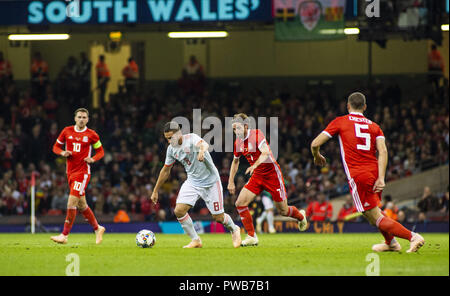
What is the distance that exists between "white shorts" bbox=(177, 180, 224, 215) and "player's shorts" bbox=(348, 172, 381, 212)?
2909 millimetres

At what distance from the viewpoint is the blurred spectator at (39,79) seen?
3325 centimetres

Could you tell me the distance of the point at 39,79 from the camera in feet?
109

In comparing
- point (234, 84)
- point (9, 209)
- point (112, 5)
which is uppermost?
point (112, 5)

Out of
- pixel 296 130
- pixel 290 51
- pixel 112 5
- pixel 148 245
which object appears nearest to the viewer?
pixel 148 245

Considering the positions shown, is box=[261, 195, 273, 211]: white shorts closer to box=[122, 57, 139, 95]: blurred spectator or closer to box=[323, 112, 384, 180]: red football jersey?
box=[122, 57, 139, 95]: blurred spectator

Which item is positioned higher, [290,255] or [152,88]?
[152,88]

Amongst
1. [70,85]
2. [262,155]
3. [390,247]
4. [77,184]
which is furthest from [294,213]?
[70,85]

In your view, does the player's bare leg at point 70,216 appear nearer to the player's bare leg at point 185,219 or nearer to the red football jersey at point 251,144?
the player's bare leg at point 185,219

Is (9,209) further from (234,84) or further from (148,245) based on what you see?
(148,245)

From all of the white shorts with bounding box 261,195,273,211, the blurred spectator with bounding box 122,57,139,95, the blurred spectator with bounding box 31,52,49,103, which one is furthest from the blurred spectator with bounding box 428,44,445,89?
the blurred spectator with bounding box 31,52,49,103

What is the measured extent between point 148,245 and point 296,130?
51.7ft

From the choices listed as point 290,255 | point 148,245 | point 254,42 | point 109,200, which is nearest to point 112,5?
point 109,200

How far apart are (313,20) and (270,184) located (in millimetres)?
10323

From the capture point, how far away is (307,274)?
974cm
